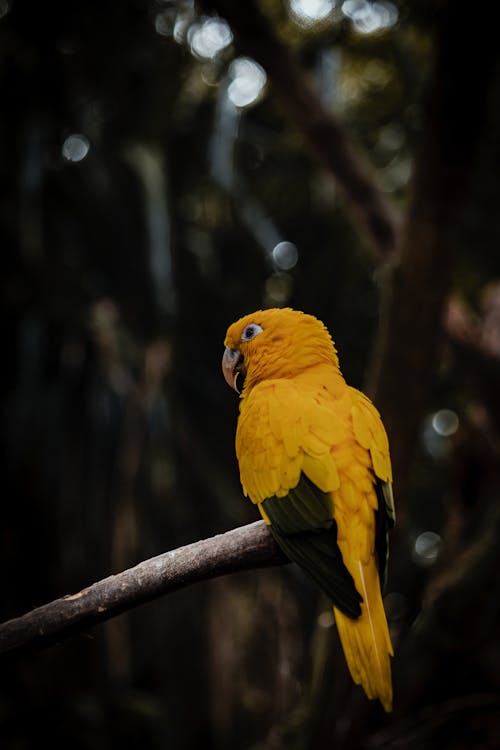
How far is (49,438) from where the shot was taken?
10.5 feet

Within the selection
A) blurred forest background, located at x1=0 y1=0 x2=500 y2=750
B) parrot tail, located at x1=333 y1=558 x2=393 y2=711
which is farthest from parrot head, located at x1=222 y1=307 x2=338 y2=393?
blurred forest background, located at x1=0 y1=0 x2=500 y2=750

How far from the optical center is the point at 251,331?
1.19 metres

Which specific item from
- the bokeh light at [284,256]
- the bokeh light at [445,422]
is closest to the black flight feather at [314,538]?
the bokeh light at [284,256]

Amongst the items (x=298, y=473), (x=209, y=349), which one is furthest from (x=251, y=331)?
(x=209, y=349)

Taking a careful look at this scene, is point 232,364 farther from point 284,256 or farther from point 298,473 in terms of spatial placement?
point 284,256

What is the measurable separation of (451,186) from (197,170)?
8.11ft

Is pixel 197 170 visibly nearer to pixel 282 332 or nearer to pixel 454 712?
pixel 454 712

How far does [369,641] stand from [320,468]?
0.81 ft

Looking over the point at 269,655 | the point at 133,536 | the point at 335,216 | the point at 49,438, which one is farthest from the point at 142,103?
the point at 269,655

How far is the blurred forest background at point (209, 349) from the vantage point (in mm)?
2701

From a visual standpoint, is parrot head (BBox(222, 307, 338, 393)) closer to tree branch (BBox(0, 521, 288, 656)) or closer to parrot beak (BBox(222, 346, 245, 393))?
parrot beak (BBox(222, 346, 245, 393))

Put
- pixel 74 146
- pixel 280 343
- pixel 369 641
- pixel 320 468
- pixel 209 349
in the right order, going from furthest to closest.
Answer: pixel 74 146 < pixel 209 349 < pixel 280 343 < pixel 320 468 < pixel 369 641

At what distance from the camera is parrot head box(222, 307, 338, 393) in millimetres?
1183

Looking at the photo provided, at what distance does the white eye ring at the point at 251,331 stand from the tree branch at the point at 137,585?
0.31 metres
